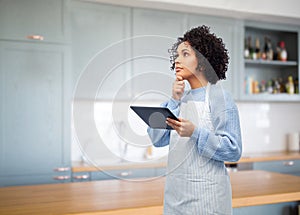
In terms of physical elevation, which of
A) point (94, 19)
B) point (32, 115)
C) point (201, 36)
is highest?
point (94, 19)

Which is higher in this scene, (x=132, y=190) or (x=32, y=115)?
(x=32, y=115)

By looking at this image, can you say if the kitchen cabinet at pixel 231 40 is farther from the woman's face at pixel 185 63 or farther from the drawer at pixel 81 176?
the woman's face at pixel 185 63

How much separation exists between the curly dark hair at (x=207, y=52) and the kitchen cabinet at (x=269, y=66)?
288 cm

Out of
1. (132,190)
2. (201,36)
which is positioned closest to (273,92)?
(132,190)

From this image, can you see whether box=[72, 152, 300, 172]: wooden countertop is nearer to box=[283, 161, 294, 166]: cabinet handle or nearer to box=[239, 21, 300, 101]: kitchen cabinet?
box=[283, 161, 294, 166]: cabinet handle

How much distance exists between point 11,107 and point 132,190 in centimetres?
151

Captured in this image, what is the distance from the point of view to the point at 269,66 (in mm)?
4555

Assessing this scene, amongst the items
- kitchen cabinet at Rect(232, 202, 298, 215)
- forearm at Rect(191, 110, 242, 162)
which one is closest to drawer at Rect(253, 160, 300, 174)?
kitchen cabinet at Rect(232, 202, 298, 215)

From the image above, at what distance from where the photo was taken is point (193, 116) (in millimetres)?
1069

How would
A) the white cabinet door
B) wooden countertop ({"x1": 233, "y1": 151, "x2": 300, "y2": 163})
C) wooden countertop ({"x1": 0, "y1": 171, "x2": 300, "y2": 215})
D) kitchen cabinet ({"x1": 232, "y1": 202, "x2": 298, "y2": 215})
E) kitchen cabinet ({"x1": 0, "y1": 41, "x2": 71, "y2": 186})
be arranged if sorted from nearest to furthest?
the white cabinet door → wooden countertop ({"x1": 0, "y1": 171, "x2": 300, "y2": 215}) → kitchen cabinet ({"x1": 232, "y1": 202, "x2": 298, "y2": 215}) → kitchen cabinet ({"x1": 0, "y1": 41, "x2": 71, "y2": 186}) → wooden countertop ({"x1": 233, "y1": 151, "x2": 300, "y2": 163})

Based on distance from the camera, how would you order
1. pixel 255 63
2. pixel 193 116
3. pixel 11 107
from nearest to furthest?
1. pixel 193 116
2. pixel 11 107
3. pixel 255 63

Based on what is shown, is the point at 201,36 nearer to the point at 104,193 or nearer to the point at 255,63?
the point at 104,193

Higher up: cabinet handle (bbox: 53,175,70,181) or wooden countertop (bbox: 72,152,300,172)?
wooden countertop (bbox: 72,152,300,172)

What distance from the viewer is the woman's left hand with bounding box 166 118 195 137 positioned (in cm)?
102
